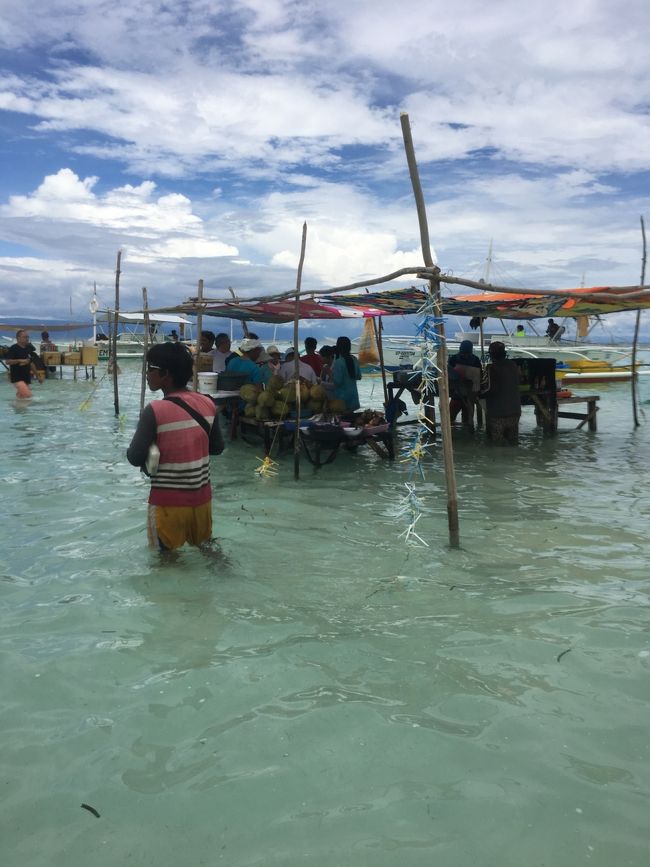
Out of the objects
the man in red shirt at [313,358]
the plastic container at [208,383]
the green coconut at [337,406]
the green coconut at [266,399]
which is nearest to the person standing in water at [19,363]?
the plastic container at [208,383]

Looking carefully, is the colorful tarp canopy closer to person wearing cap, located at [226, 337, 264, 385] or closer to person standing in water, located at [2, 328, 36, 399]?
person wearing cap, located at [226, 337, 264, 385]

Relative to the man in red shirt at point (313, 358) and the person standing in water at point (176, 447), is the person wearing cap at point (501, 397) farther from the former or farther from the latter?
the person standing in water at point (176, 447)

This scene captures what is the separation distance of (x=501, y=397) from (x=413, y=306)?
2.10 m

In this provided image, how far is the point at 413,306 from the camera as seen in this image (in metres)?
9.59

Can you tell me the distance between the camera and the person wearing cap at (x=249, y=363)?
34.3 feet

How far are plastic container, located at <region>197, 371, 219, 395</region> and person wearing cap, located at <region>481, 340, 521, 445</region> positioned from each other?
13.5ft

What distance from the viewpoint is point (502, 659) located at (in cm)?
363

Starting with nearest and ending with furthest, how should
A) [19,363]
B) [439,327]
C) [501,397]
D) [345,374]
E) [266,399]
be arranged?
[439,327] → [266,399] → [345,374] → [501,397] → [19,363]

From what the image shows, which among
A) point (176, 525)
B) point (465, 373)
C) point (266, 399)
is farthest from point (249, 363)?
point (176, 525)

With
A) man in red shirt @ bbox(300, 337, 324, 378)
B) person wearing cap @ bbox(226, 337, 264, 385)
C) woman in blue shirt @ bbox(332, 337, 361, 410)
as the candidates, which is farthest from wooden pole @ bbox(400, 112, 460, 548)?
man in red shirt @ bbox(300, 337, 324, 378)

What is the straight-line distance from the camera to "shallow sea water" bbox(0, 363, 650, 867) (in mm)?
2410

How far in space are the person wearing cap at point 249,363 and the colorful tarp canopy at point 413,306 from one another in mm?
572

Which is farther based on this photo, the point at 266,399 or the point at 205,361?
the point at 205,361

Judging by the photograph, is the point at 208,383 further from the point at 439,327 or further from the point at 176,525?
the point at 176,525
